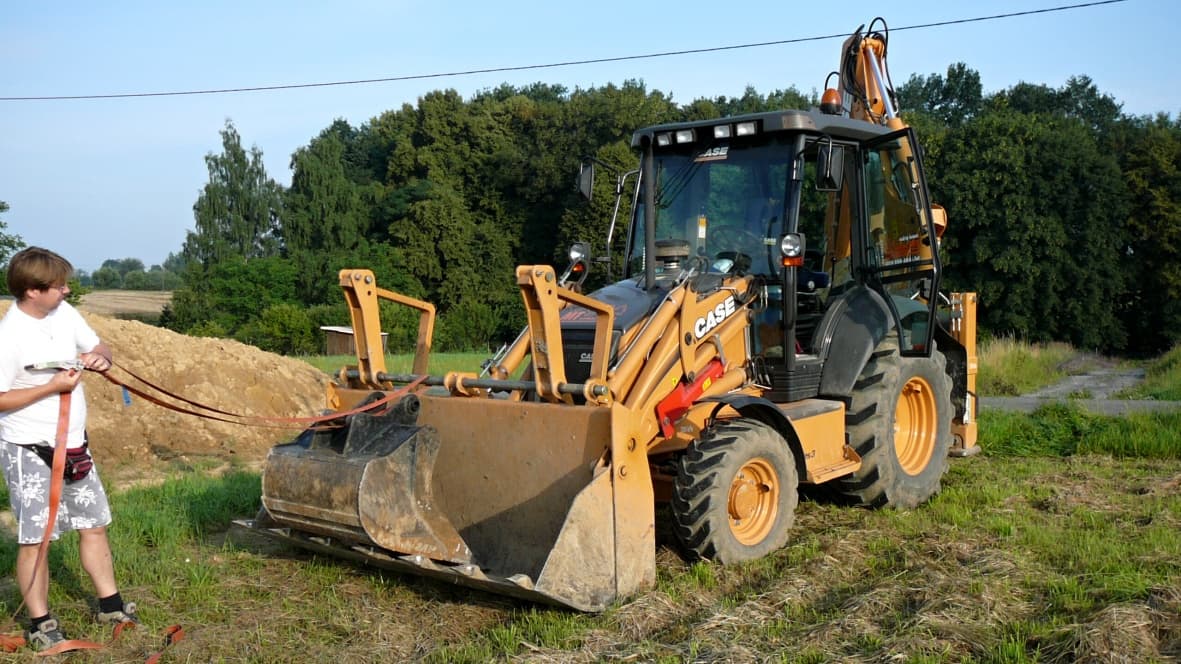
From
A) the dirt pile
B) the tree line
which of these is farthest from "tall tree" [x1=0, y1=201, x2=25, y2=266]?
the dirt pile

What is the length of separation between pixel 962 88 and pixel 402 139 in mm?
37153

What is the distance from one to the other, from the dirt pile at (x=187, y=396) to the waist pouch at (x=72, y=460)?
221 inches

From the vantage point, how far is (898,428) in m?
7.61

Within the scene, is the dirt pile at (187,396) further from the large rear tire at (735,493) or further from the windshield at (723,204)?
the large rear tire at (735,493)

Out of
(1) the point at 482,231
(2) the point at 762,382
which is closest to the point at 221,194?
(1) the point at 482,231

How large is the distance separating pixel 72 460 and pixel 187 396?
26.6 feet

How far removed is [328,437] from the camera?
5.55 meters

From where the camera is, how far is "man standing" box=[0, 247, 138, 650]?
4719 mm

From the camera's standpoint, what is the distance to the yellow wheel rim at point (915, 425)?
7.57 m

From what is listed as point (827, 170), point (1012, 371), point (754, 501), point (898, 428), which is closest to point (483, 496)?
point (754, 501)

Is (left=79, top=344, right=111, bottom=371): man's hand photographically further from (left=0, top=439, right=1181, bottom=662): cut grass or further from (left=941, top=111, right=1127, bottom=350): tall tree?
(left=941, top=111, right=1127, bottom=350): tall tree

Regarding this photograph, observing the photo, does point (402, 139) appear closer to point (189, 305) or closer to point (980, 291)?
point (189, 305)

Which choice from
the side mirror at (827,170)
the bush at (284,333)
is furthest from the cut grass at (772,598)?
the bush at (284,333)

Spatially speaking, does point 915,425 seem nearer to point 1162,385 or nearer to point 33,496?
point 33,496
